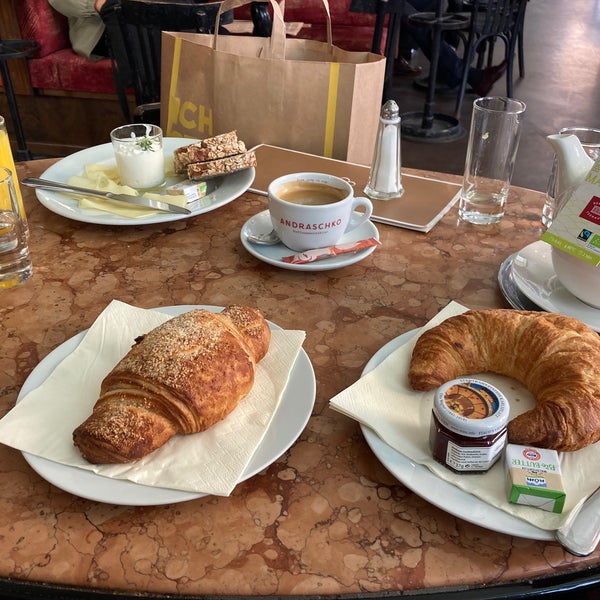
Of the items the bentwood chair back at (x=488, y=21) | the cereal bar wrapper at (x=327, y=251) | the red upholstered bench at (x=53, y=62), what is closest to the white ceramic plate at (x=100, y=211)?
the cereal bar wrapper at (x=327, y=251)

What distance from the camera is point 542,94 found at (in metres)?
5.06

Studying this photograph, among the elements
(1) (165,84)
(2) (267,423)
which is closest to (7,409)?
(2) (267,423)

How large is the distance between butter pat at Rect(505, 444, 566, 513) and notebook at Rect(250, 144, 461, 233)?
25.3 inches

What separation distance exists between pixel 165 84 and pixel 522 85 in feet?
14.8

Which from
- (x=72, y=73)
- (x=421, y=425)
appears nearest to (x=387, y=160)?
(x=421, y=425)

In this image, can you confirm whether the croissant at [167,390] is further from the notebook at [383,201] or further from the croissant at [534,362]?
the notebook at [383,201]

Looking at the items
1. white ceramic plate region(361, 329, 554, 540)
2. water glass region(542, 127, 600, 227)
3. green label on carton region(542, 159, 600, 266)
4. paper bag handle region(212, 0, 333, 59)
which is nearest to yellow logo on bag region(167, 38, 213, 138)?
paper bag handle region(212, 0, 333, 59)

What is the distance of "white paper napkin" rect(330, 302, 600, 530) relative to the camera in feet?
2.11

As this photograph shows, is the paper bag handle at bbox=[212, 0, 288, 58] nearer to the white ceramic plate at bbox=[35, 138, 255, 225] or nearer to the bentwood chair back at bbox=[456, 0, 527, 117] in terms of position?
the white ceramic plate at bbox=[35, 138, 255, 225]

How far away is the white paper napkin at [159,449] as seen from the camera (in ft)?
2.19

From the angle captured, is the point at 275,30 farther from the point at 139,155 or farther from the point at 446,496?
the point at 446,496

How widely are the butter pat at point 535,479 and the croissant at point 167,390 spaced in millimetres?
316

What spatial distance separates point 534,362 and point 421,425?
17 centimetres

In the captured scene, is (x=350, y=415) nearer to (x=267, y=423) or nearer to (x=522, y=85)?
(x=267, y=423)
